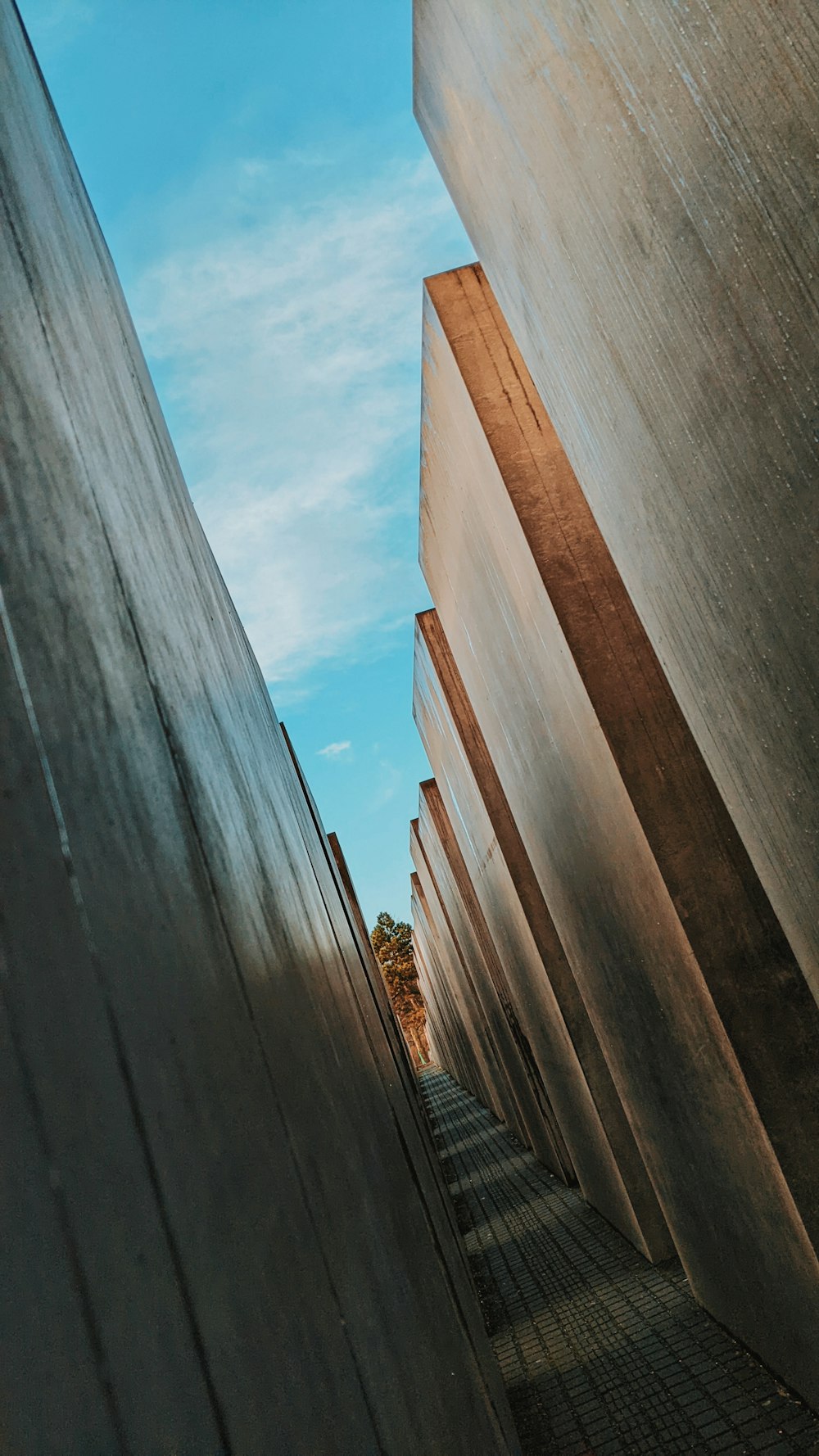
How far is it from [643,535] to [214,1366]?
3.05 metres

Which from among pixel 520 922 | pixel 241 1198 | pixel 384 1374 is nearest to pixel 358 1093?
pixel 384 1374

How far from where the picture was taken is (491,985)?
14.0 m

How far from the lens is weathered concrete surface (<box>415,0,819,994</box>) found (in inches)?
78.2

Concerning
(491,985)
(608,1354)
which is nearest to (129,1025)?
(608,1354)

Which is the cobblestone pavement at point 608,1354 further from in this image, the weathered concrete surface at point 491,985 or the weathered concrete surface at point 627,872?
the weathered concrete surface at point 491,985

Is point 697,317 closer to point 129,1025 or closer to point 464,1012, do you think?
point 129,1025

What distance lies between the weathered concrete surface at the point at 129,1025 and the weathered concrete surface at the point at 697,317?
149cm

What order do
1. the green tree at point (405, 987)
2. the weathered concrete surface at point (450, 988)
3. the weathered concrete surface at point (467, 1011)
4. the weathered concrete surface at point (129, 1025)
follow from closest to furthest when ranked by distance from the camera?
the weathered concrete surface at point (129, 1025), the weathered concrete surface at point (467, 1011), the weathered concrete surface at point (450, 988), the green tree at point (405, 987)

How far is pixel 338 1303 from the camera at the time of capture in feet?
2.55

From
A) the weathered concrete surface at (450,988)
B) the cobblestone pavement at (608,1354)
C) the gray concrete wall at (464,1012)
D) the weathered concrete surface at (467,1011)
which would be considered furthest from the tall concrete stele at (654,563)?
the weathered concrete surface at (450,988)

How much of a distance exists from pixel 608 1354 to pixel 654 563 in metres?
4.66

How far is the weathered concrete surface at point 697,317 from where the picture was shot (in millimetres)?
1985

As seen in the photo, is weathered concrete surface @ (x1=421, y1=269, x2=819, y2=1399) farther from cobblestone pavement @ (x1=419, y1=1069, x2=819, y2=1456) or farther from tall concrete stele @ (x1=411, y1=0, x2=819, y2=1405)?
cobblestone pavement @ (x1=419, y1=1069, x2=819, y2=1456)

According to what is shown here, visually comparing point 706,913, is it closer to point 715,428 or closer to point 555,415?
point 555,415
